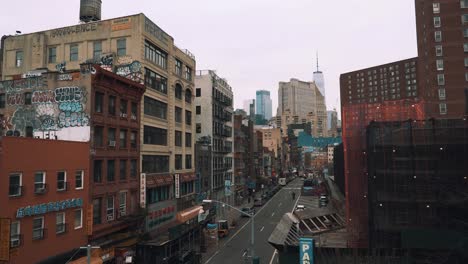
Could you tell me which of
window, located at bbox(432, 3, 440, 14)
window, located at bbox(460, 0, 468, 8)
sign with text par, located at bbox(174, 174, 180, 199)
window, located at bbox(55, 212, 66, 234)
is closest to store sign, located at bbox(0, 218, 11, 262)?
window, located at bbox(55, 212, 66, 234)

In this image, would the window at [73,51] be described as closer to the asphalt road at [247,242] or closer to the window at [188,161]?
the window at [188,161]

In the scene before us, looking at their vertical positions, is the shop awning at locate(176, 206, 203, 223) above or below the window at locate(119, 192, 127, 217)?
below

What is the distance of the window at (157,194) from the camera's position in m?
42.8

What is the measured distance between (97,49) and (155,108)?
885cm

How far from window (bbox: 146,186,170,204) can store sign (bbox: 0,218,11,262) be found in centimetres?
1869

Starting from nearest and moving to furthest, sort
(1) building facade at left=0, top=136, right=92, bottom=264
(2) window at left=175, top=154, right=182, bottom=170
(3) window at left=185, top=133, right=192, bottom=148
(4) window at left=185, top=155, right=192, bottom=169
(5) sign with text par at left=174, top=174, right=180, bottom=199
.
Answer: (1) building facade at left=0, top=136, right=92, bottom=264
(5) sign with text par at left=174, top=174, right=180, bottom=199
(2) window at left=175, top=154, right=182, bottom=170
(4) window at left=185, top=155, right=192, bottom=169
(3) window at left=185, top=133, right=192, bottom=148

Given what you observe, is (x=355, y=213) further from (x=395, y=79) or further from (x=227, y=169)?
(x=395, y=79)

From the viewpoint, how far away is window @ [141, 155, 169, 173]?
140ft

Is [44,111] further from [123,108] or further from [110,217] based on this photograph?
[110,217]

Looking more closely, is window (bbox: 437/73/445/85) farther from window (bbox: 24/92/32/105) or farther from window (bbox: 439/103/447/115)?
window (bbox: 24/92/32/105)

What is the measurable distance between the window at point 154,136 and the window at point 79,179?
11.1 meters

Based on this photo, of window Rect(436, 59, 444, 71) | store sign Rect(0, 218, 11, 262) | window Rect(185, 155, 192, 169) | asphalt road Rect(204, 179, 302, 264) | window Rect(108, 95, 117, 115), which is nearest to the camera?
store sign Rect(0, 218, 11, 262)

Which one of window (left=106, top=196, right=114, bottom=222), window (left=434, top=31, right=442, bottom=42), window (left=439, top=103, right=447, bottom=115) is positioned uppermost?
window (left=434, top=31, right=442, bottom=42)

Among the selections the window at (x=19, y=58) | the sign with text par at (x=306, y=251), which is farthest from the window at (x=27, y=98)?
the sign with text par at (x=306, y=251)
